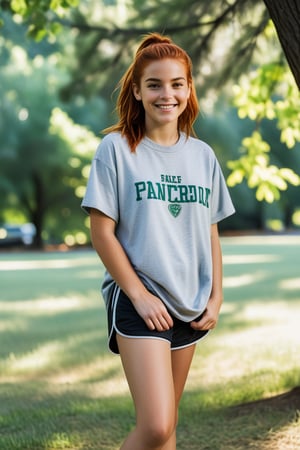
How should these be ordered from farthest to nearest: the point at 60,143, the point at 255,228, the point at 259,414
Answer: the point at 255,228, the point at 60,143, the point at 259,414

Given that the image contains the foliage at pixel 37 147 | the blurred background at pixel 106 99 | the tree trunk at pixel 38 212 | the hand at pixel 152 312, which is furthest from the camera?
the tree trunk at pixel 38 212

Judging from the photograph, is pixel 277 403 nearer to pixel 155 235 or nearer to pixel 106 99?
pixel 155 235

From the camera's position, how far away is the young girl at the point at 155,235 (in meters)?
2.74

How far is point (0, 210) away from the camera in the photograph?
34.1 metres

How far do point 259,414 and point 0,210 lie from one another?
29896 mm

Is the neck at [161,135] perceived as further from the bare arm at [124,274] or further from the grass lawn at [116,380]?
the grass lawn at [116,380]

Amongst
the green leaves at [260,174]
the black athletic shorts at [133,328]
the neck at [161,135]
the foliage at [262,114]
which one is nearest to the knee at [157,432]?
the black athletic shorts at [133,328]

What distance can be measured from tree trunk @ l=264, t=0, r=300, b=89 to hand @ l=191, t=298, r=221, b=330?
5.51ft

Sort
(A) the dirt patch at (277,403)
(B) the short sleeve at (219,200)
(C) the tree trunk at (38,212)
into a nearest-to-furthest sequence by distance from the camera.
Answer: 1. (B) the short sleeve at (219,200)
2. (A) the dirt patch at (277,403)
3. (C) the tree trunk at (38,212)

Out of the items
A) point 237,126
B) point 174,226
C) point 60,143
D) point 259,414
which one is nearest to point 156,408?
point 174,226

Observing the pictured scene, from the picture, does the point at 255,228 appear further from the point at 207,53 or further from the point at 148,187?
the point at 148,187

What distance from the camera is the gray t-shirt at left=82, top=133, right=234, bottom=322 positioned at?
284cm

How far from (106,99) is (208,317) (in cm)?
891

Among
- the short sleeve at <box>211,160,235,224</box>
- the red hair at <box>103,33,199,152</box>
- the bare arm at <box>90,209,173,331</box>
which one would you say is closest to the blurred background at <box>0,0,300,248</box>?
the red hair at <box>103,33,199,152</box>
